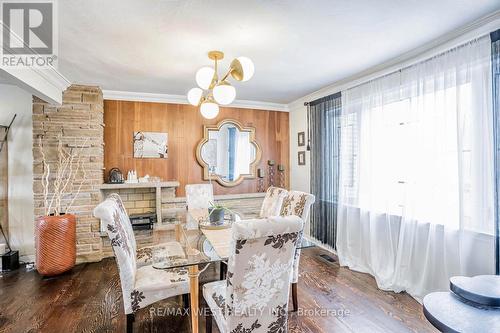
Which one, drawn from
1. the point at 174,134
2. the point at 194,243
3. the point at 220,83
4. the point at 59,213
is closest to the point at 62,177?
the point at 59,213

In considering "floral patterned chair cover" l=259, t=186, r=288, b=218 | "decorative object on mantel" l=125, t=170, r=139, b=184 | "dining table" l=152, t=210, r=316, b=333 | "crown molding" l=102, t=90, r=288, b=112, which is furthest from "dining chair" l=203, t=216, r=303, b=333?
"crown molding" l=102, t=90, r=288, b=112

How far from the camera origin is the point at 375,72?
2977 millimetres

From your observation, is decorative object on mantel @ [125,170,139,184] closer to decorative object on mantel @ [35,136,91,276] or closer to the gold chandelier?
decorative object on mantel @ [35,136,91,276]

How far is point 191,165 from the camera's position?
167 inches

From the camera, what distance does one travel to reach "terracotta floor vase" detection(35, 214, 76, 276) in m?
2.97

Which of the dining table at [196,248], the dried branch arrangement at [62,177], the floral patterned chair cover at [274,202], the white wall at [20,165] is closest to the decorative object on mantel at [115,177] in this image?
the dried branch arrangement at [62,177]

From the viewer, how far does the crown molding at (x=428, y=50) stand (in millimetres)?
1943

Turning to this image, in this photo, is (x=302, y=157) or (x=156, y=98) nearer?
(x=156, y=98)

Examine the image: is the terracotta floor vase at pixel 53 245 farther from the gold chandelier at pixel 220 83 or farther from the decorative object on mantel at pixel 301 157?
the decorative object on mantel at pixel 301 157

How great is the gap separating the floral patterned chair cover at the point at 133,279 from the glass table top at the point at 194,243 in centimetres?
15

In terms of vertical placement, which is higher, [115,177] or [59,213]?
[115,177]

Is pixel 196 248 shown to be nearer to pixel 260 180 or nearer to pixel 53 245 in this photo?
pixel 53 245

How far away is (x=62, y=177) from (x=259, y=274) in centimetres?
324

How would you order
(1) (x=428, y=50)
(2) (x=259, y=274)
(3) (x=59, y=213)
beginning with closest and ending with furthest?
(2) (x=259, y=274) < (1) (x=428, y=50) < (3) (x=59, y=213)
